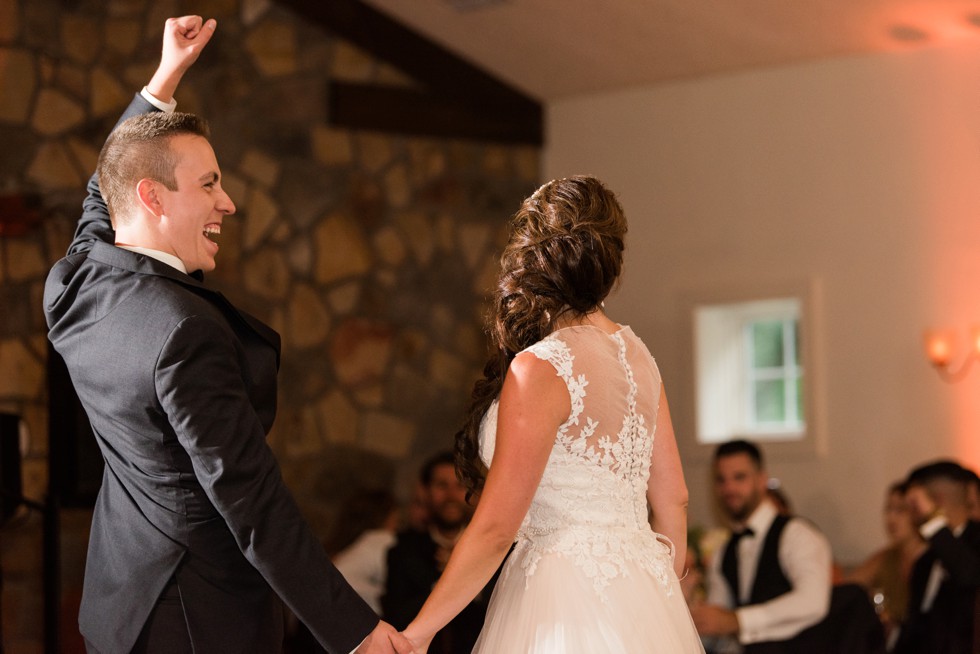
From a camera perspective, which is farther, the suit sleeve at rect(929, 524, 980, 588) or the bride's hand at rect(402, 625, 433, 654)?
the suit sleeve at rect(929, 524, 980, 588)

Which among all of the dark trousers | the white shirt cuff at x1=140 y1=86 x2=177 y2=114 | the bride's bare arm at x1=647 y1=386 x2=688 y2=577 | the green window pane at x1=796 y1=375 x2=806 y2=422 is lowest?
the dark trousers

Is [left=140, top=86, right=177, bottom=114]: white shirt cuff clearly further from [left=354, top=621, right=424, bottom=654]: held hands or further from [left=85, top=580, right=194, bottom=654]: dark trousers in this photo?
[left=354, top=621, right=424, bottom=654]: held hands

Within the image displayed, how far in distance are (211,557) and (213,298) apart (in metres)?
0.49

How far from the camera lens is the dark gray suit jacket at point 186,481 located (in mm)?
2301

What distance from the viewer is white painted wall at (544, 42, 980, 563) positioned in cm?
747

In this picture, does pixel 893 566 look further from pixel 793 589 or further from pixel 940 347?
pixel 793 589

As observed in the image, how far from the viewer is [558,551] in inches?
103

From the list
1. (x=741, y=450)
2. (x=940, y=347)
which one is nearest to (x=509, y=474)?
(x=741, y=450)

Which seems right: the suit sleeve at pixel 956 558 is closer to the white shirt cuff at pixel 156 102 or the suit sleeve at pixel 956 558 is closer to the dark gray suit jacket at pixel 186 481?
the dark gray suit jacket at pixel 186 481

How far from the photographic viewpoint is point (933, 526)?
543cm

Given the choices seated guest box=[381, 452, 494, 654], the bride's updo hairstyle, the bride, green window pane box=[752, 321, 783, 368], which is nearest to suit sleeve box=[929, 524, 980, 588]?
seated guest box=[381, 452, 494, 654]

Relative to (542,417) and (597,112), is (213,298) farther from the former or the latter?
(597,112)

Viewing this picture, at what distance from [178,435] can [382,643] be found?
1.92 feet

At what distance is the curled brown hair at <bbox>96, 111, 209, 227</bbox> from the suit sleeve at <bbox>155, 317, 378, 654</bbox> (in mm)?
331
